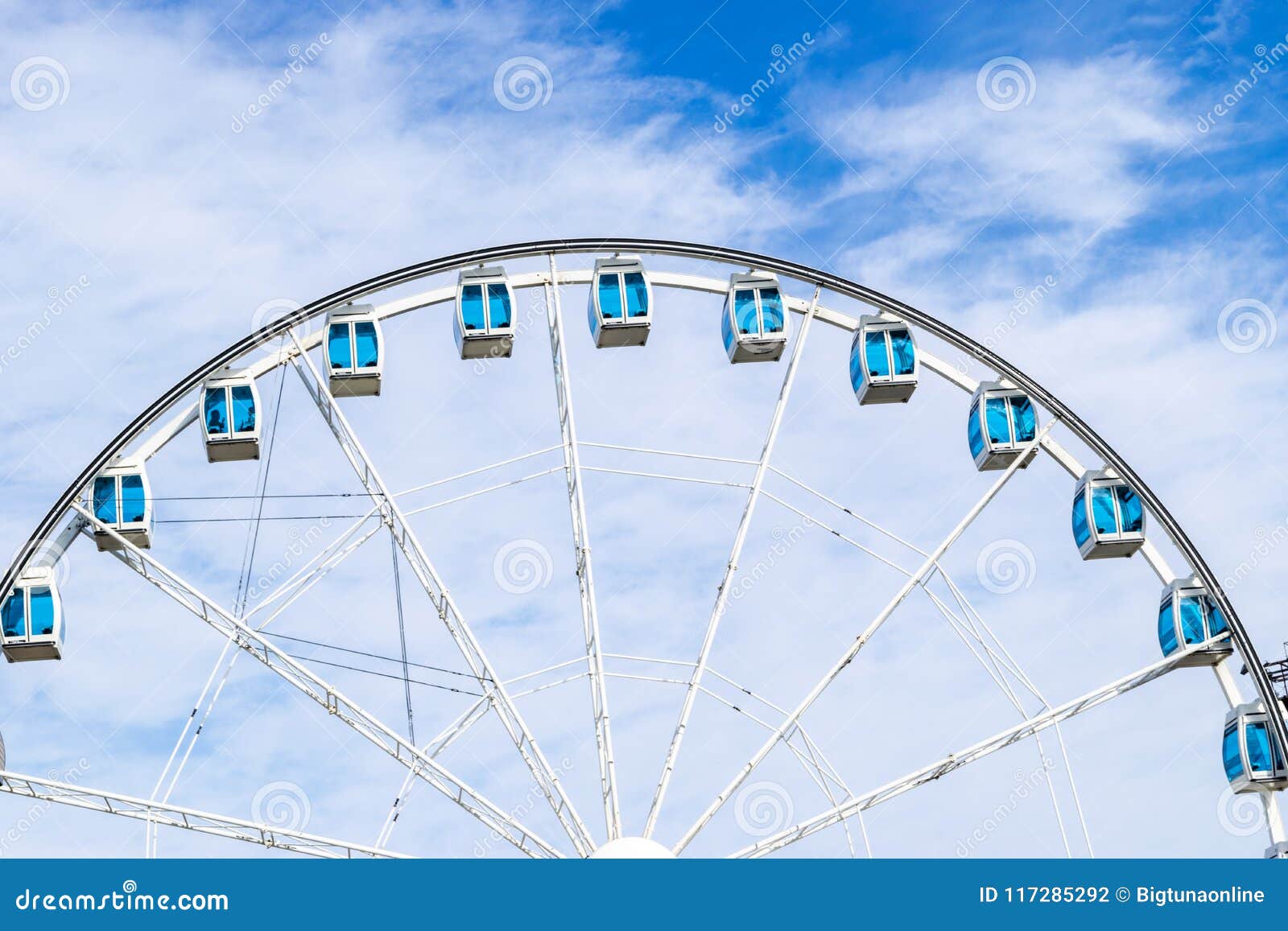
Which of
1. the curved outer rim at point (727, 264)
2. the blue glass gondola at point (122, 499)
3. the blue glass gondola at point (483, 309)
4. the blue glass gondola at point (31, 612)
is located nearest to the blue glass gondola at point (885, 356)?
the curved outer rim at point (727, 264)

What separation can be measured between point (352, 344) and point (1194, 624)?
13.6 metres

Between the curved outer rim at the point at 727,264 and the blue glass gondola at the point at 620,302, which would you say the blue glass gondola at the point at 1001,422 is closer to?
the curved outer rim at the point at 727,264

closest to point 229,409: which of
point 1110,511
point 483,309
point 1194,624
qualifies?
point 483,309

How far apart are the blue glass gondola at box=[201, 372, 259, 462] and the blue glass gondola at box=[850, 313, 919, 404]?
930cm

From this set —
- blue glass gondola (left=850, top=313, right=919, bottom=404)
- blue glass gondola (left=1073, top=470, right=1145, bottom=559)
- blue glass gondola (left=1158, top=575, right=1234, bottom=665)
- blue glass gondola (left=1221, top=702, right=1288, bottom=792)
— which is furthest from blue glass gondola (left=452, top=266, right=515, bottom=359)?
blue glass gondola (left=1221, top=702, right=1288, bottom=792)

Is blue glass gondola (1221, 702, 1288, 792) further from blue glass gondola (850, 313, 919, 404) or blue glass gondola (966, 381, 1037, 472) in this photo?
blue glass gondola (850, 313, 919, 404)

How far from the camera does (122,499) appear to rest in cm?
2791

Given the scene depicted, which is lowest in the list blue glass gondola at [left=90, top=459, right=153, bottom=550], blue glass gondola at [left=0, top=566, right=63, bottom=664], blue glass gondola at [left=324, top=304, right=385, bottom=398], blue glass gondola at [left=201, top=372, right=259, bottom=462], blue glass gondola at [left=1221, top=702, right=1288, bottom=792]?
blue glass gondola at [left=1221, top=702, right=1288, bottom=792]

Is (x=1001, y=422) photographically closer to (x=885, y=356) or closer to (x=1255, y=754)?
(x=885, y=356)

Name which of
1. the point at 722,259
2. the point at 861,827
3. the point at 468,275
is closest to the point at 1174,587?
the point at 861,827

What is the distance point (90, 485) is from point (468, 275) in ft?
20.9

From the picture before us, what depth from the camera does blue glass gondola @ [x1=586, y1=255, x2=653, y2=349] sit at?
2898 centimetres

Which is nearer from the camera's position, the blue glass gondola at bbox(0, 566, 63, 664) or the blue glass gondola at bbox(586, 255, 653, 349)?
the blue glass gondola at bbox(0, 566, 63, 664)

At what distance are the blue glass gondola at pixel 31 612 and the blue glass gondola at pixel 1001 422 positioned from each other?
14.2 metres
